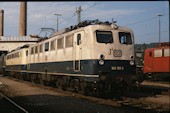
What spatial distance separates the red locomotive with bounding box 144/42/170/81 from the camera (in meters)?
28.1

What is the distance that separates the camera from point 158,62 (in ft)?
97.1

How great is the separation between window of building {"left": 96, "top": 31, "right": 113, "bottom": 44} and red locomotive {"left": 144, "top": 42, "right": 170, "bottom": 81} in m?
12.7

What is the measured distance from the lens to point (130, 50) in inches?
639

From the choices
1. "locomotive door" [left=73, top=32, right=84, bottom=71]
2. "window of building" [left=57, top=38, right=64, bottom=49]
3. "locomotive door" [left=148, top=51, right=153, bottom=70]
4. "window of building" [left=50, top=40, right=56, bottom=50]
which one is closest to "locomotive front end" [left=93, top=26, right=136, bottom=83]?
"locomotive door" [left=73, top=32, right=84, bottom=71]

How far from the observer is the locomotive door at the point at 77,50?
16.4m

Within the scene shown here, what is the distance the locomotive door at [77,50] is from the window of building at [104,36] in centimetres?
87

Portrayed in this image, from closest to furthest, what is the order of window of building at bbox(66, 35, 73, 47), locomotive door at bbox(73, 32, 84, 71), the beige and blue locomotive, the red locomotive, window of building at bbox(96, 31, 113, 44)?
the beige and blue locomotive → window of building at bbox(96, 31, 113, 44) → locomotive door at bbox(73, 32, 84, 71) → window of building at bbox(66, 35, 73, 47) → the red locomotive

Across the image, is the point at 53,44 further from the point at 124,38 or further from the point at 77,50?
the point at 124,38

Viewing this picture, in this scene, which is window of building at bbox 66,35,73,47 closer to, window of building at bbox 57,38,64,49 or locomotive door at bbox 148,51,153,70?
window of building at bbox 57,38,64,49

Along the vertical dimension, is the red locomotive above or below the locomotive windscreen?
below

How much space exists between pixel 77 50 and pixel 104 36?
1653 millimetres

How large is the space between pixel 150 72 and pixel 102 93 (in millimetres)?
15526

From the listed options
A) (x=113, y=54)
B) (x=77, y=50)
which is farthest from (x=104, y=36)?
(x=77, y=50)

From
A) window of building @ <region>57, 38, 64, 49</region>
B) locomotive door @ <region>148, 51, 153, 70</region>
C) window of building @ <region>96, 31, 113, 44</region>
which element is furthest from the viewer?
locomotive door @ <region>148, 51, 153, 70</region>
